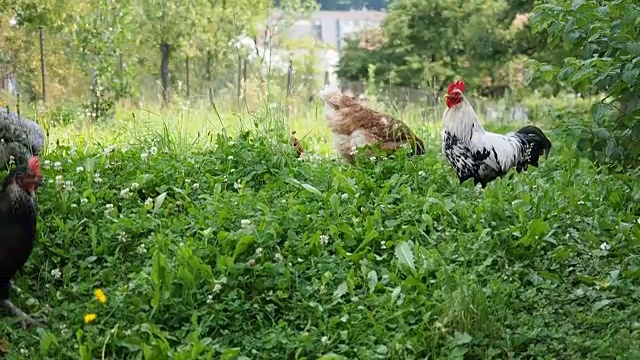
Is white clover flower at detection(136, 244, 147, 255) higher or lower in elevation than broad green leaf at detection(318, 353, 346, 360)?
higher

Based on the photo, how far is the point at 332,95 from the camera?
685 centimetres

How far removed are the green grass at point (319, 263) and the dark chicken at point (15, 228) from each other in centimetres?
15

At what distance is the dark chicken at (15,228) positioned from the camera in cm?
371

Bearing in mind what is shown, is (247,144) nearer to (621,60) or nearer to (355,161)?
(355,161)

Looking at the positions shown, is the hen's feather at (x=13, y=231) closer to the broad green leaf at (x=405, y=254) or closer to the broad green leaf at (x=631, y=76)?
the broad green leaf at (x=405, y=254)

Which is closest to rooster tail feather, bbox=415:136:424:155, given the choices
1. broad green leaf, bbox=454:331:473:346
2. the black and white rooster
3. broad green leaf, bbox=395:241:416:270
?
the black and white rooster

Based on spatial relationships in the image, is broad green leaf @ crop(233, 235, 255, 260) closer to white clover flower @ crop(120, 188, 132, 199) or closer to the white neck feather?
white clover flower @ crop(120, 188, 132, 199)

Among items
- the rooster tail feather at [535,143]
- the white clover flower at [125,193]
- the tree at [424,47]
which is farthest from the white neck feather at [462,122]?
Result: the tree at [424,47]

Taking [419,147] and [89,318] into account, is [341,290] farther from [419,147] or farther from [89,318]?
[419,147]

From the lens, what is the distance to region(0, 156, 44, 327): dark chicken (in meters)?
3.71

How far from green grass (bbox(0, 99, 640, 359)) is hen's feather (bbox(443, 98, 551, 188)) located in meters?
0.19

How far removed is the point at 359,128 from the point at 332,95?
507 mm

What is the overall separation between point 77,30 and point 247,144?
789 cm

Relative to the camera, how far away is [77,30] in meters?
12.4
